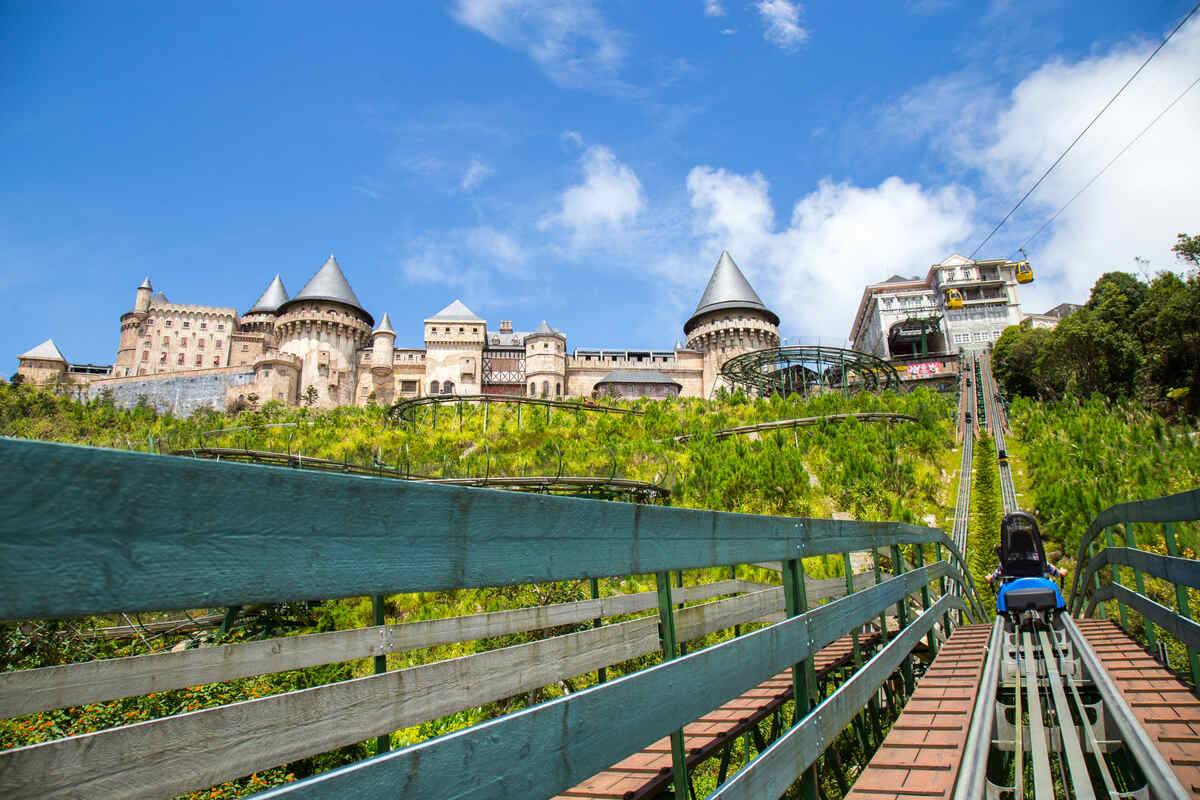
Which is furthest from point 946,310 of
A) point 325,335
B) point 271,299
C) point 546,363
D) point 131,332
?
point 131,332

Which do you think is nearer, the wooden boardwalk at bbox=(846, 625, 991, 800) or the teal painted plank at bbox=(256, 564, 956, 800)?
the teal painted plank at bbox=(256, 564, 956, 800)

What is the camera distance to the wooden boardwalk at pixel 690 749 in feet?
9.11

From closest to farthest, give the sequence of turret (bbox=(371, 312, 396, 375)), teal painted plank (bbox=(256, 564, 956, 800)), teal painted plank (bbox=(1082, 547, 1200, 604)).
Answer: teal painted plank (bbox=(256, 564, 956, 800)) < teal painted plank (bbox=(1082, 547, 1200, 604)) < turret (bbox=(371, 312, 396, 375))

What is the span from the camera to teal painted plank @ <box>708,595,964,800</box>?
1749mm

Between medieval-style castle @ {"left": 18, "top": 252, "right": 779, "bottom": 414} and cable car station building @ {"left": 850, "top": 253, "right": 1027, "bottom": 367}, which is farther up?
cable car station building @ {"left": 850, "top": 253, "right": 1027, "bottom": 367}

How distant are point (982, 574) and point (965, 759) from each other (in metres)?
12.0

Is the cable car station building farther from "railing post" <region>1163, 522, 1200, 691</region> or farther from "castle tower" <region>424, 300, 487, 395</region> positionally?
"railing post" <region>1163, 522, 1200, 691</region>

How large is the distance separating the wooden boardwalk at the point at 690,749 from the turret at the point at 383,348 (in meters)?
49.7

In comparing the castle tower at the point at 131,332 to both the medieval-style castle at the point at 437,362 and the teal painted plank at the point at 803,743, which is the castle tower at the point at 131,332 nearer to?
the medieval-style castle at the point at 437,362

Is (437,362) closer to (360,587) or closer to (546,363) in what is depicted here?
(546,363)

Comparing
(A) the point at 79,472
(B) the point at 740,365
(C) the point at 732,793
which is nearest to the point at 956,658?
(C) the point at 732,793

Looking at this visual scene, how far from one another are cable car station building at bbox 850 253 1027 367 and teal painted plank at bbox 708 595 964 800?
5918cm

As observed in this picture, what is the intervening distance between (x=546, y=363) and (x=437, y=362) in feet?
26.2

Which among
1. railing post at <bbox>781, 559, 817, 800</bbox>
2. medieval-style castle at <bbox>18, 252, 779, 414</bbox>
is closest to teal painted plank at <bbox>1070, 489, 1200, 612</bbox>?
railing post at <bbox>781, 559, 817, 800</bbox>
